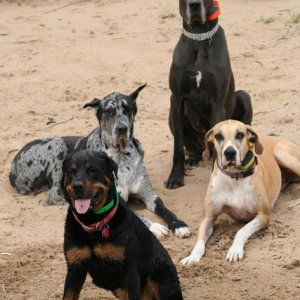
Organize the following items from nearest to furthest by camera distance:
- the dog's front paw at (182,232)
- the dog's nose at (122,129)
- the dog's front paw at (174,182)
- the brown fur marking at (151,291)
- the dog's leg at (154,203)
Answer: the brown fur marking at (151,291)
the dog's front paw at (182,232)
the dog's leg at (154,203)
the dog's nose at (122,129)
the dog's front paw at (174,182)

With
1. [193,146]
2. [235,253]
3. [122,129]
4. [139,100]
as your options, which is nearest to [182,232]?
[235,253]

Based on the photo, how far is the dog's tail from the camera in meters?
8.50

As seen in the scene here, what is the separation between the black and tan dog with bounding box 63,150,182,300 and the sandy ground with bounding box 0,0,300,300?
0.69m

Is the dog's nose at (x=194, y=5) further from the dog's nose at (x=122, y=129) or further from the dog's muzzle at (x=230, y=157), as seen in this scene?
the dog's muzzle at (x=230, y=157)

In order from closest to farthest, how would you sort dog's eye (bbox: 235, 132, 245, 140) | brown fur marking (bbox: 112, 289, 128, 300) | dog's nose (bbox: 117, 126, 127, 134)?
brown fur marking (bbox: 112, 289, 128, 300) → dog's eye (bbox: 235, 132, 245, 140) → dog's nose (bbox: 117, 126, 127, 134)

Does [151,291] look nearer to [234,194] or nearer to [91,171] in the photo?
[91,171]

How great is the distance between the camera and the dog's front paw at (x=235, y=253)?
250 inches

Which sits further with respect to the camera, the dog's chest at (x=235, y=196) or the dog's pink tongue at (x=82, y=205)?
the dog's chest at (x=235, y=196)

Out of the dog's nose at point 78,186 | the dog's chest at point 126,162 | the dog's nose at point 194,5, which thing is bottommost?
the dog's chest at point 126,162

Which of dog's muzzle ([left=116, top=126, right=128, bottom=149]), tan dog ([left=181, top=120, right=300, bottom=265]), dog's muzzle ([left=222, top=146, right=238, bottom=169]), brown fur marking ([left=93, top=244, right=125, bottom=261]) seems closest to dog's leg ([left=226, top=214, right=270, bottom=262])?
tan dog ([left=181, top=120, right=300, bottom=265])

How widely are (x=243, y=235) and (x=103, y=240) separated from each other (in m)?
1.89

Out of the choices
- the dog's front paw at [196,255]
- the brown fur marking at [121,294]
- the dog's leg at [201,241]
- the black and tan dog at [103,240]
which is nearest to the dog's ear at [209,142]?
the dog's leg at [201,241]

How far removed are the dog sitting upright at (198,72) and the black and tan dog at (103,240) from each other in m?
2.72

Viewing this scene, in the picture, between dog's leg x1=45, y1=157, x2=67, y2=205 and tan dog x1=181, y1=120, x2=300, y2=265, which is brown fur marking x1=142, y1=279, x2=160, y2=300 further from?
dog's leg x1=45, y1=157, x2=67, y2=205
